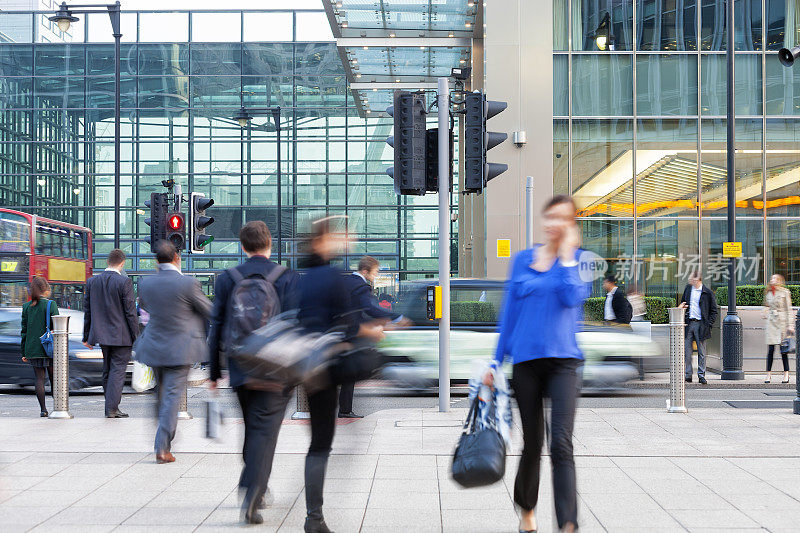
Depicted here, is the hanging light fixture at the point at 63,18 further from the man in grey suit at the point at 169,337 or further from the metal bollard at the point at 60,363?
the man in grey suit at the point at 169,337

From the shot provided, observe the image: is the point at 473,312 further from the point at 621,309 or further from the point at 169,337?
the point at 169,337

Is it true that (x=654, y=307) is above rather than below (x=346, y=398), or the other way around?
above

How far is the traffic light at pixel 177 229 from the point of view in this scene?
13.4 meters

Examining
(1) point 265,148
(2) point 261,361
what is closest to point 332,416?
(2) point 261,361

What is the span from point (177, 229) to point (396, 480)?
8.07 meters

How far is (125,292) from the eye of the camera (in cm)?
1002

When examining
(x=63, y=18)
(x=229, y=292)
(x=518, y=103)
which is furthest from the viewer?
(x=518, y=103)

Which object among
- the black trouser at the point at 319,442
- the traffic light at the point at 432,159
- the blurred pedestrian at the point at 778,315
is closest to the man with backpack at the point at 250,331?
the black trouser at the point at 319,442

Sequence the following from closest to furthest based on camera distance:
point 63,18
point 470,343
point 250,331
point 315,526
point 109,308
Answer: point 315,526, point 250,331, point 109,308, point 470,343, point 63,18

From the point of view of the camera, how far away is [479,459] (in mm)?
4445

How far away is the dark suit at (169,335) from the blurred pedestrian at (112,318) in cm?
296

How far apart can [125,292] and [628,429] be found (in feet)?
18.8

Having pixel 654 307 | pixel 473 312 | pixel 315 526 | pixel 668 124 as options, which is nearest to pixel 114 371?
pixel 473 312

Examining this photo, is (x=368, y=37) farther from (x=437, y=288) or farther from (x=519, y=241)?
(x=437, y=288)
